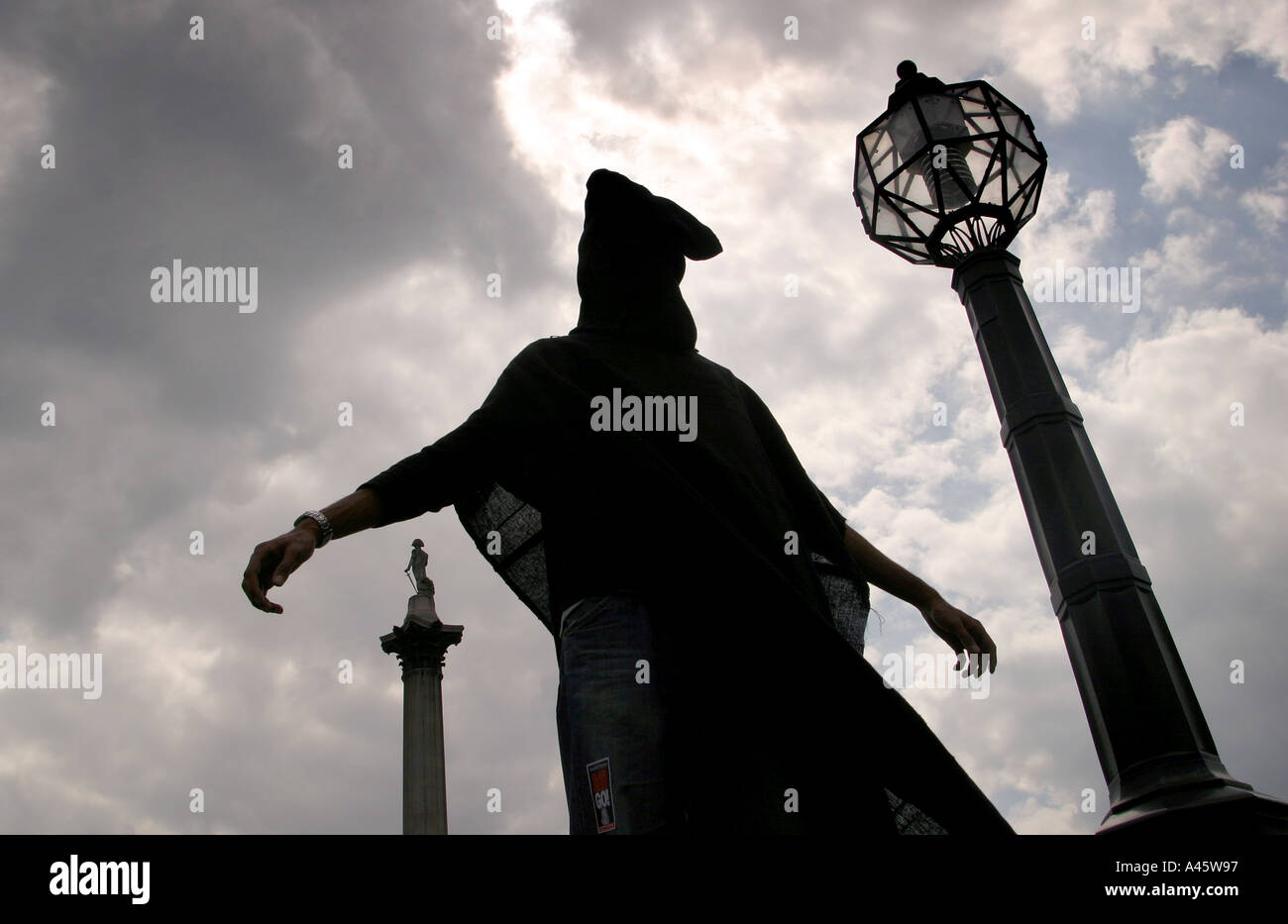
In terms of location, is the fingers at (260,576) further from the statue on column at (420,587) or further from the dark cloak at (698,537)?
the statue on column at (420,587)

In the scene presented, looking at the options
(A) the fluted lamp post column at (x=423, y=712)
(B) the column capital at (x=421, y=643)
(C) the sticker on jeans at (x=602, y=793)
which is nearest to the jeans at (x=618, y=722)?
(C) the sticker on jeans at (x=602, y=793)

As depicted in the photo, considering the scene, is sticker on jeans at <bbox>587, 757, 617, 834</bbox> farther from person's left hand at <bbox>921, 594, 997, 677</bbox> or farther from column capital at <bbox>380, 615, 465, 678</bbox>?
column capital at <bbox>380, 615, 465, 678</bbox>

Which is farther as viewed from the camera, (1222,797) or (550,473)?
(1222,797)

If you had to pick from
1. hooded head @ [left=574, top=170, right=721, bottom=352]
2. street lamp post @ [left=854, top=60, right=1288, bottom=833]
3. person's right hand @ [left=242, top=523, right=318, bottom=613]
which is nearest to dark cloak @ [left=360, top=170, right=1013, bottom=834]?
hooded head @ [left=574, top=170, right=721, bottom=352]

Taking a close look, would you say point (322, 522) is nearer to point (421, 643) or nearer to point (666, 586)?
point (666, 586)

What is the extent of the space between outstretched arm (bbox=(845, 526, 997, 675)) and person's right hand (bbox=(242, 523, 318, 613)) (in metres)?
2.05

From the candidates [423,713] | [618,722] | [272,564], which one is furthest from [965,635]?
[423,713]

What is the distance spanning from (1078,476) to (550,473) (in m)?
3.01

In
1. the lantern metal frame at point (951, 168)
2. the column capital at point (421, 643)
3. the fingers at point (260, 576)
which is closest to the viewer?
the fingers at point (260, 576)

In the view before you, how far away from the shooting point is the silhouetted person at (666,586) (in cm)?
288
